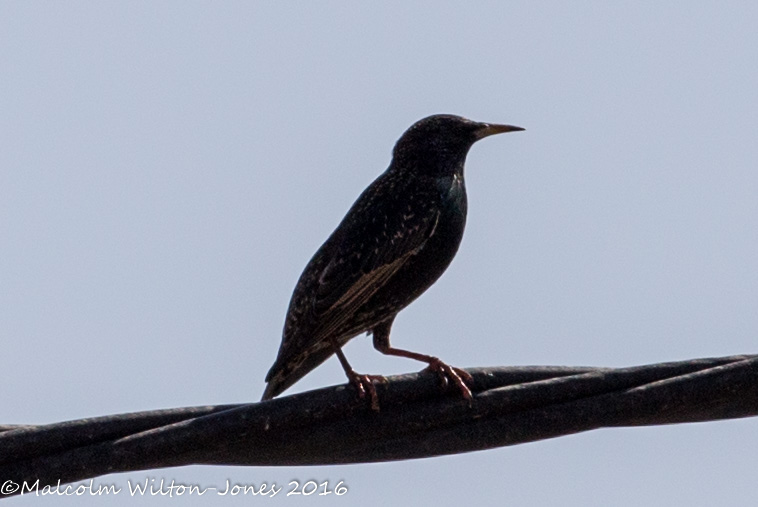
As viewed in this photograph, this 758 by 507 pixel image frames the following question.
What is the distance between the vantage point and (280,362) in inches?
280

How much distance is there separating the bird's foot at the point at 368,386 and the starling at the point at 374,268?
92cm

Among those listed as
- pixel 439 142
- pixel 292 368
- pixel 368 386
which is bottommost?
pixel 292 368

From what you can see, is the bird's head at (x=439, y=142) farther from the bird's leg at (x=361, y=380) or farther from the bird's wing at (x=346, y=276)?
the bird's leg at (x=361, y=380)

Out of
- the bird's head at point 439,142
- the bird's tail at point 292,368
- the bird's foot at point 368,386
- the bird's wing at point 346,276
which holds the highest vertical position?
the bird's head at point 439,142

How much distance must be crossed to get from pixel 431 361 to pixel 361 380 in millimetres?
1199

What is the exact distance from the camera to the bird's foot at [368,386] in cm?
483

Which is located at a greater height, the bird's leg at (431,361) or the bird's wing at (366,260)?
the bird's wing at (366,260)

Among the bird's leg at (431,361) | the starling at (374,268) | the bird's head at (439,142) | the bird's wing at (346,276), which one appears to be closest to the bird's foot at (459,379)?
the bird's leg at (431,361)

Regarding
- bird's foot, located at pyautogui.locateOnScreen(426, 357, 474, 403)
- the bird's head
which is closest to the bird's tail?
the bird's head

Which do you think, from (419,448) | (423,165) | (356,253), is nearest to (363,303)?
(356,253)

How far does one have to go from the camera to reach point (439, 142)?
27.0 feet

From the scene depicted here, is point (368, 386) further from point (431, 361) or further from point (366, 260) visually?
point (366, 260)

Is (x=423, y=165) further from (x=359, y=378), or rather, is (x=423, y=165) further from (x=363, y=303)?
(x=359, y=378)

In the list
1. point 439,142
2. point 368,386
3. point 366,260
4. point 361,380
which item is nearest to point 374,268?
point 366,260
